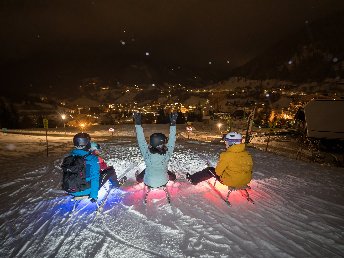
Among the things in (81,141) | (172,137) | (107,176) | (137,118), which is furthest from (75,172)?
(172,137)

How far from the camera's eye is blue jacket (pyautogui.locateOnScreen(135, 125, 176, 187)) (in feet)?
21.0

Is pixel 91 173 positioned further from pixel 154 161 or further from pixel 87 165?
pixel 154 161

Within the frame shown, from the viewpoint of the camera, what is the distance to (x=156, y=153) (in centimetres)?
638

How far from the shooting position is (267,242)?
507 centimetres

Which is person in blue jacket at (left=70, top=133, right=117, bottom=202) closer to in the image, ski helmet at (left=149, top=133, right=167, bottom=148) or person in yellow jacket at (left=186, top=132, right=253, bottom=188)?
ski helmet at (left=149, top=133, right=167, bottom=148)

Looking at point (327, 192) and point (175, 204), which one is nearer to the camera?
point (175, 204)

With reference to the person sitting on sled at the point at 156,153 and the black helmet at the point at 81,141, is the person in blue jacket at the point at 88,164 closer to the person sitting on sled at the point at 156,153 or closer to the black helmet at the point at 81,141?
the black helmet at the point at 81,141

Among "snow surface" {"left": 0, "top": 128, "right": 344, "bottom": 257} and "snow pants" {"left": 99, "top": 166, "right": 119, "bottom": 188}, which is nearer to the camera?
"snow surface" {"left": 0, "top": 128, "right": 344, "bottom": 257}

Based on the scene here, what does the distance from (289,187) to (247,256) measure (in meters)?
4.59

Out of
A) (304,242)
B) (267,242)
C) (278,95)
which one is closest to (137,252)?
(267,242)

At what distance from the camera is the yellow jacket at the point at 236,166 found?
646 centimetres

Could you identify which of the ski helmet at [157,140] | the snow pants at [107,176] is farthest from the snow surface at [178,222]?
the ski helmet at [157,140]

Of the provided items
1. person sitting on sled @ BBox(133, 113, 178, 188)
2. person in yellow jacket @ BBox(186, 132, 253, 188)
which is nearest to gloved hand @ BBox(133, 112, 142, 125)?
person sitting on sled @ BBox(133, 113, 178, 188)

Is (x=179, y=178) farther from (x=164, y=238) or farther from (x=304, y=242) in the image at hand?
(x=304, y=242)
